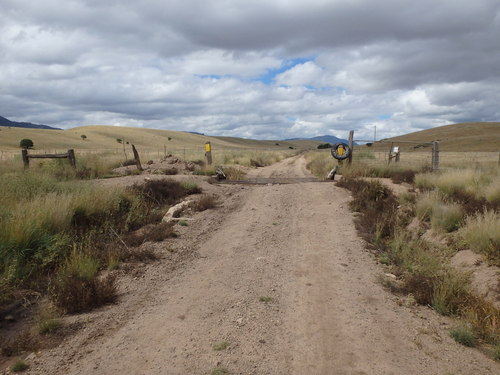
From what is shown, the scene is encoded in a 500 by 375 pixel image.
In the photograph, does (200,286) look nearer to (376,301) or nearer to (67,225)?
(376,301)

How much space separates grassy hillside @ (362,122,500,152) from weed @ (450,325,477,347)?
2122 inches

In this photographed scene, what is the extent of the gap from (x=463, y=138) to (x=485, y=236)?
278 ft

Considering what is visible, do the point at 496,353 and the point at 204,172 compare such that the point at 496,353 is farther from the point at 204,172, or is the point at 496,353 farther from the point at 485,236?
the point at 204,172

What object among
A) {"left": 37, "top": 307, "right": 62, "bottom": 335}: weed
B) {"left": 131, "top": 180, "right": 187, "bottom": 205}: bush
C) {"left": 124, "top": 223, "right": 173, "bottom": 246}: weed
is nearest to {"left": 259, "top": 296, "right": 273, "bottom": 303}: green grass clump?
{"left": 37, "top": 307, "right": 62, "bottom": 335}: weed

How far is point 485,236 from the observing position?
22.6 ft

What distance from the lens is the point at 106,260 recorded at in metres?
6.78

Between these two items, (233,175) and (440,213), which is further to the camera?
(233,175)

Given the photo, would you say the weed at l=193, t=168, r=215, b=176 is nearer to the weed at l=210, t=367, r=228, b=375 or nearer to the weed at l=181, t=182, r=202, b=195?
the weed at l=181, t=182, r=202, b=195

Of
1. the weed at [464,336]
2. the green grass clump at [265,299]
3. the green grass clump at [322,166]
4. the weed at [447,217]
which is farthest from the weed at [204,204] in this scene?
the green grass clump at [322,166]

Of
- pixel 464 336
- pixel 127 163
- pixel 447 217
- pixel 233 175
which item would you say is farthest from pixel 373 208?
pixel 127 163

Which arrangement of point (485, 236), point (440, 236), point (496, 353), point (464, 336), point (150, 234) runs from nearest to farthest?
point (496, 353) → point (464, 336) → point (485, 236) → point (440, 236) → point (150, 234)

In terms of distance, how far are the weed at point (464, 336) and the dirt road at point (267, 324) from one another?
3.2 inches

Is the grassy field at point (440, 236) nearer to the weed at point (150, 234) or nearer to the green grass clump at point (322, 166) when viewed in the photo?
the weed at point (150, 234)

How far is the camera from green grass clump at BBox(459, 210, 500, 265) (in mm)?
6551
